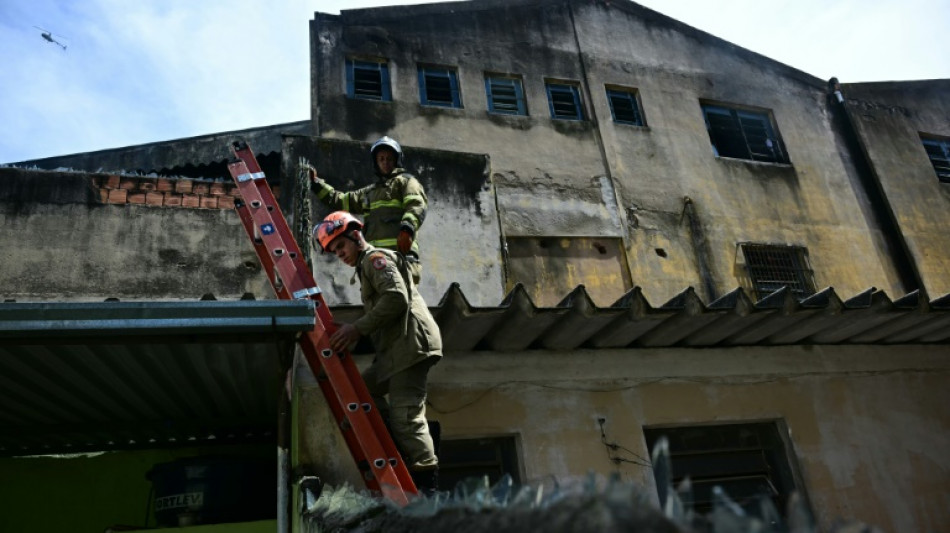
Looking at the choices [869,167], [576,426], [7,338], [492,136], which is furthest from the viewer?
[869,167]

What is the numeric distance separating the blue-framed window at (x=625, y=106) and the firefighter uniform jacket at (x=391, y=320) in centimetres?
876

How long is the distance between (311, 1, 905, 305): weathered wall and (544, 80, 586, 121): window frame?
141 millimetres

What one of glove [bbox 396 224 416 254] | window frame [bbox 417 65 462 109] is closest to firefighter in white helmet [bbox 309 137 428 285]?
glove [bbox 396 224 416 254]

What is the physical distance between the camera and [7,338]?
3240 millimetres

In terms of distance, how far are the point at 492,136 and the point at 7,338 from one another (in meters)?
8.42

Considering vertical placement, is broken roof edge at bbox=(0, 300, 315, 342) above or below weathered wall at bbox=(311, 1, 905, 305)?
below

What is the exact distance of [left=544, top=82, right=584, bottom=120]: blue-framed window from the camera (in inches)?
460

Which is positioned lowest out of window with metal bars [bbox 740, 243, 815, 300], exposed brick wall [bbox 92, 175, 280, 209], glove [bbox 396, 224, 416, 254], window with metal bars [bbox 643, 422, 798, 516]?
window with metal bars [bbox 643, 422, 798, 516]

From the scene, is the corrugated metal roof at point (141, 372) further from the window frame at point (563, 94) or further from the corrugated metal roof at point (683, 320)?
the window frame at point (563, 94)

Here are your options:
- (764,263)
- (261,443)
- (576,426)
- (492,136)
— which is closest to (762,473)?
(576,426)

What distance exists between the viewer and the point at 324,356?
373 centimetres

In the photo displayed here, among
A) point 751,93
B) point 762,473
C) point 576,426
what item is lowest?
point 762,473

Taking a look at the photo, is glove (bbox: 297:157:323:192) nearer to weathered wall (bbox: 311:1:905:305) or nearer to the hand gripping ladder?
the hand gripping ladder

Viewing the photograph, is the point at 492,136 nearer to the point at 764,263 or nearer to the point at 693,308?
the point at 764,263
